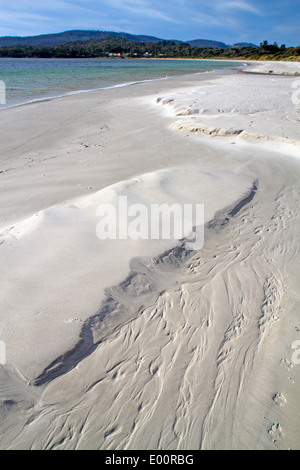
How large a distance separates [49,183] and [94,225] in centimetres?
197

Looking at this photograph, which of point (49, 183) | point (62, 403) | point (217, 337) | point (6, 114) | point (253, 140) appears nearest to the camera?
point (62, 403)

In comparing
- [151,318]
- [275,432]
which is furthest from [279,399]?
[151,318]

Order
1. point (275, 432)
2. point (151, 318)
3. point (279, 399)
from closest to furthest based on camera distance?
point (275, 432)
point (279, 399)
point (151, 318)

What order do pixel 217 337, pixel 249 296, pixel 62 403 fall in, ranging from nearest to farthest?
1. pixel 62 403
2. pixel 217 337
3. pixel 249 296

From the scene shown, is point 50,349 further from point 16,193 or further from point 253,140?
point 253,140

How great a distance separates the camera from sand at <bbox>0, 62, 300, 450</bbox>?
1749mm

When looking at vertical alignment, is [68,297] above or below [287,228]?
below

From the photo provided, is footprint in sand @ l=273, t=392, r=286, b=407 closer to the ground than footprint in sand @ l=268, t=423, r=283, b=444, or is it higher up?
higher up

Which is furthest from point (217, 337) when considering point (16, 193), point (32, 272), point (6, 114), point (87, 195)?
point (6, 114)

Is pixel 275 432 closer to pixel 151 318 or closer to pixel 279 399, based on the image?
pixel 279 399

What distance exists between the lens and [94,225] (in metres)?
3.29

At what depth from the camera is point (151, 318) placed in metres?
2.37

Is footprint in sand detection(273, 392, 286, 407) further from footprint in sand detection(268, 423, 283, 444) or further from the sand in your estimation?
footprint in sand detection(268, 423, 283, 444)

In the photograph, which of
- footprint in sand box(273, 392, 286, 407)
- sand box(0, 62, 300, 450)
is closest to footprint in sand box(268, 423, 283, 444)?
sand box(0, 62, 300, 450)
